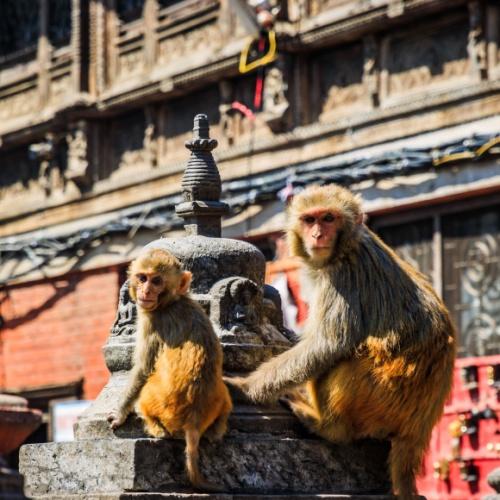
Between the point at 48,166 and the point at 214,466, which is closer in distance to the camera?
the point at 214,466

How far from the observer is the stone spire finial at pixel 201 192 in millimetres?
6980

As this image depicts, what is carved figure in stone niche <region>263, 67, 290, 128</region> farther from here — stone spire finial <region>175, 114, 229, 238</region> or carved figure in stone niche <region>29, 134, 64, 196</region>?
stone spire finial <region>175, 114, 229, 238</region>

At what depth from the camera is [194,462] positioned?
6.15 m

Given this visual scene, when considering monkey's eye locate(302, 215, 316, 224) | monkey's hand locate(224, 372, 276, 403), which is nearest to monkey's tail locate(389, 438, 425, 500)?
monkey's hand locate(224, 372, 276, 403)

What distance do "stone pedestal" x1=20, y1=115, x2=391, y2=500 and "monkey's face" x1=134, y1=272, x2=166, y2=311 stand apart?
425mm

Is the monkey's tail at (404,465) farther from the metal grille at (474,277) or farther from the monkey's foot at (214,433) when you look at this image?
the metal grille at (474,277)

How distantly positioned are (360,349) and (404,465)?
1.79 ft

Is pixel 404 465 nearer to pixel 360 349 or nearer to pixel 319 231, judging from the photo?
pixel 360 349

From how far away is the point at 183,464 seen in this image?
20.5 ft

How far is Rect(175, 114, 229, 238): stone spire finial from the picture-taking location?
6.98 m

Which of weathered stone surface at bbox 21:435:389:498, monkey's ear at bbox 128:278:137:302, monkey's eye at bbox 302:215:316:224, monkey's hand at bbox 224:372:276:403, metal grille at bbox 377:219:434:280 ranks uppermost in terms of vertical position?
metal grille at bbox 377:219:434:280

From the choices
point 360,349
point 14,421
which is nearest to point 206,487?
point 360,349

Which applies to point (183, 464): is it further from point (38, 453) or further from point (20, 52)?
point (20, 52)

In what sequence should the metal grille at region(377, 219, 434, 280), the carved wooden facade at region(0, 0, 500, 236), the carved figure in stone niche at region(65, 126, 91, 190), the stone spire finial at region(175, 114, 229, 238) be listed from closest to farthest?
the stone spire finial at region(175, 114, 229, 238)
the carved wooden facade at region(0, 0, 500, 236)
the metal grille at region(377, 219, 434, 280)
the carved figure in stone niche at region(65, 126, 91, 190)
